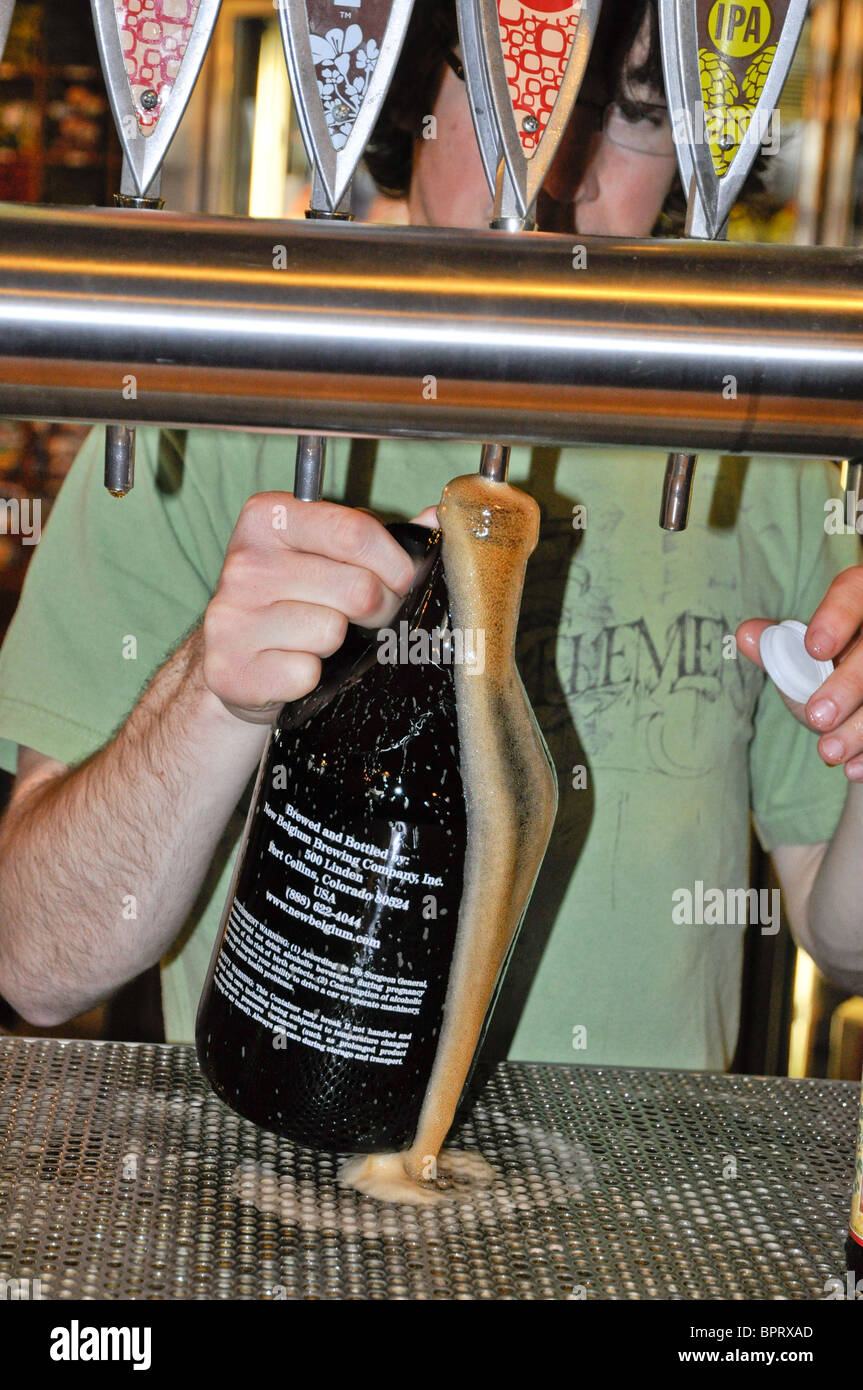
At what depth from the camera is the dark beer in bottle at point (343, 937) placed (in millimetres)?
484

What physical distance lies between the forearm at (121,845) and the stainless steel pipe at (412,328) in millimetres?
Result: 389

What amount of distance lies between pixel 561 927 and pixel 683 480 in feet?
2.24

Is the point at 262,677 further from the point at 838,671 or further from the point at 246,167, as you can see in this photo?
the point at 246,167

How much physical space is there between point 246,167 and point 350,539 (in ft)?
6.49

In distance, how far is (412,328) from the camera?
0.34 meters

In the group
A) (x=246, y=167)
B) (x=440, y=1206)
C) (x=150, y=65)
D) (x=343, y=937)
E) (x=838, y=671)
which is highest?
(x=246, y=167)

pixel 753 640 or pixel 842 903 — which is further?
pixel 842 903

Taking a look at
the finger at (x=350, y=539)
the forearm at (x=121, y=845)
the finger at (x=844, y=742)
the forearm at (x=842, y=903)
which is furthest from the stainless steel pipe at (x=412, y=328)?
the forearm at (x=842, y=903)

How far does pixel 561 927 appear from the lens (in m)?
1.04

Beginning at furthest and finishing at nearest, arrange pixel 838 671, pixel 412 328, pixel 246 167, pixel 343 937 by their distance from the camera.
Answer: pixel 246 167, pixel 838 671, pixel 343 937, pixel 412 328

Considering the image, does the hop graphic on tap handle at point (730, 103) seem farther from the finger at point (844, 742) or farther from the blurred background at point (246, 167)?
the blurred background at point (246, 167)

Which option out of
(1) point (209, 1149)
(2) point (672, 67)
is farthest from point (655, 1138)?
(2) point (672, 67)

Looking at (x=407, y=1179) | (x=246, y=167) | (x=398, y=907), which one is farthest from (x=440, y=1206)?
(x=246, y=167)

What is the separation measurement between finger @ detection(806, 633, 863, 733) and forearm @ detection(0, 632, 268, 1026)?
1.04 ft
